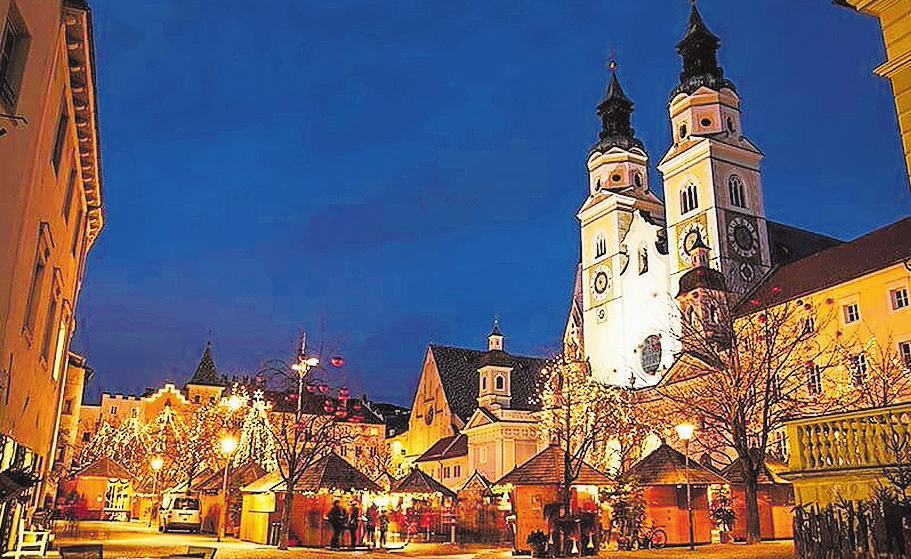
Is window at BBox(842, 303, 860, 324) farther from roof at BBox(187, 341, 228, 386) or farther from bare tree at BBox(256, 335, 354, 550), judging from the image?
roof at BBox(187, 341, 228, 386)

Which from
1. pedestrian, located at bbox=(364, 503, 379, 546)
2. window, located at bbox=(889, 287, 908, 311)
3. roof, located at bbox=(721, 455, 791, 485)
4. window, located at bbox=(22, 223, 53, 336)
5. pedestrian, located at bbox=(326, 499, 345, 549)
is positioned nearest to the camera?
window, located at bbox=(22, 223, 53, 336)

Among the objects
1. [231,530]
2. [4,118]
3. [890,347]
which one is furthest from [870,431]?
[231,530]

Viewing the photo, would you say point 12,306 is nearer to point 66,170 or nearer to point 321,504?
point 66,170

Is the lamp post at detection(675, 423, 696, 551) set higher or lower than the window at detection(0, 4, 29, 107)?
lower

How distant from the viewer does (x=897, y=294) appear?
36344 mm

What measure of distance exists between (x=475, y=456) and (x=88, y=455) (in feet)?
108

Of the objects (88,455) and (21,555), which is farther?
(88,455)

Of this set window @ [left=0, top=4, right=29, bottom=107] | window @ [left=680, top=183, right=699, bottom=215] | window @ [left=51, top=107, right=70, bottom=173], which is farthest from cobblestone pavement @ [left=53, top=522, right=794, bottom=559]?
window @ [left=680, top=183, right=699, bottom=215]

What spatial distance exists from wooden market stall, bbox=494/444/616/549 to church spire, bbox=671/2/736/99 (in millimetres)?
41461

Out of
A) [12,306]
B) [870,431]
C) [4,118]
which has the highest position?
[4,118]

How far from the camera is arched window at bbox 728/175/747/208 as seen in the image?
57.0 meters

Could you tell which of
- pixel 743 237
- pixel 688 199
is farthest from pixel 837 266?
pixel 688 199

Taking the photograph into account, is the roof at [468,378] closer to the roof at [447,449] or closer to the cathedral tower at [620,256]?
the roof at [447,449]

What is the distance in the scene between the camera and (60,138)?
49.4ft
